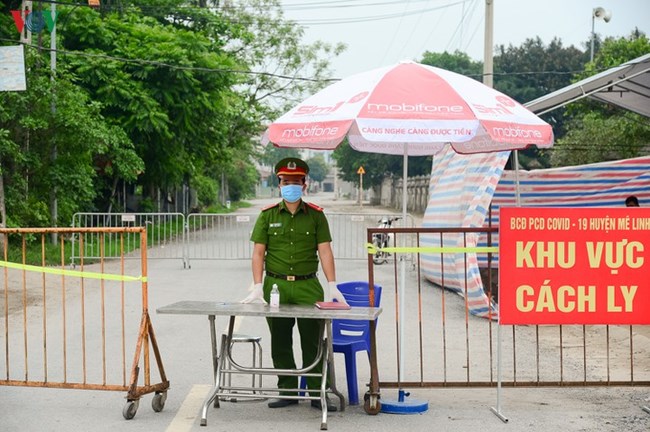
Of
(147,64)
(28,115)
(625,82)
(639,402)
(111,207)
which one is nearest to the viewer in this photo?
(639,402)

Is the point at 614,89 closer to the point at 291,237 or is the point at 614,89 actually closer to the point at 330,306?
the point at 291,237

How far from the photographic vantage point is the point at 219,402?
7648mm

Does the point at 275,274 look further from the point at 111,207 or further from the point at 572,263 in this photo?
the point at 111,207

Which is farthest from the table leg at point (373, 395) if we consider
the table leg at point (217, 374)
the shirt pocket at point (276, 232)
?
the table leg at point (217, 374)

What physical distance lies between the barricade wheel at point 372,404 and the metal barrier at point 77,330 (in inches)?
62.8

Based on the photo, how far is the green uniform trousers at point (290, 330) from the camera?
24.7 ft

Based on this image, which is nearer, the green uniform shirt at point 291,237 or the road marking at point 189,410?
the road marking at point 189,410

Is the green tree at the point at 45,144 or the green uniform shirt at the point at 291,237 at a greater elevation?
the green tree at the point at 45,144

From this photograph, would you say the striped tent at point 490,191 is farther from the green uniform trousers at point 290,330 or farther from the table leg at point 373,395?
the table leg at point 373,395

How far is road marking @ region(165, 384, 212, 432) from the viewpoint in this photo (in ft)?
22.4

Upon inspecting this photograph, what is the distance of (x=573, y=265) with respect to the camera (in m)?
7.35

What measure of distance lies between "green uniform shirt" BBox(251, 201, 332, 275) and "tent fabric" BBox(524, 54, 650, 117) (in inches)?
309

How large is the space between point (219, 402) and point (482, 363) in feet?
10.9

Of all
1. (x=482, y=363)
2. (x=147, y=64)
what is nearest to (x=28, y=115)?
(x=147, y=64)
